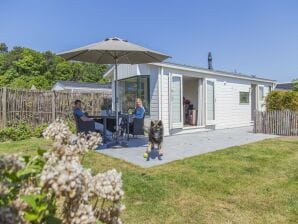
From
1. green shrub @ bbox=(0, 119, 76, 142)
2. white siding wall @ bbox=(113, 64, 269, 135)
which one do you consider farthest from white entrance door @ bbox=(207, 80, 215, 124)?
green shrub @ bbox=(0, 119, 76, 142)

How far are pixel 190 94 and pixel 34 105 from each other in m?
8.16

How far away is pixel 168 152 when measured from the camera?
8.05m

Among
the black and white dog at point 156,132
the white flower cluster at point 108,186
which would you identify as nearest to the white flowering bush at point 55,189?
the white flower cluster at point 108,186

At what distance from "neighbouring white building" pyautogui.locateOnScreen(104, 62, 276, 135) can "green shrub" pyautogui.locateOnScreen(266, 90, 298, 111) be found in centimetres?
229

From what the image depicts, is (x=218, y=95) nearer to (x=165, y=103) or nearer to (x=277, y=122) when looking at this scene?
(x=277, y=122)

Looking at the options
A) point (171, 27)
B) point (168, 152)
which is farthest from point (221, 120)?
point (171, 27)

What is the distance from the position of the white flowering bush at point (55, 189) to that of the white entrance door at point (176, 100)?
10675 millimetres

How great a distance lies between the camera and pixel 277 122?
12703mm

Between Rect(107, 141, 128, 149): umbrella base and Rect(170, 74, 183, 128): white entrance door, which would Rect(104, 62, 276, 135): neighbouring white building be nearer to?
Rect(170, 74, 183, 128): white entrance door

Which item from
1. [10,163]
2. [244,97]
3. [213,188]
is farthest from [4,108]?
[244,97]

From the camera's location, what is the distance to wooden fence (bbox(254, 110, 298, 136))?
12.4m

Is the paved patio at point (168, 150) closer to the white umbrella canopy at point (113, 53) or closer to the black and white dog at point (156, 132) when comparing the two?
the black and white dog at point (156, 132)

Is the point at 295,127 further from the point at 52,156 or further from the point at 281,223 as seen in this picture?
the point at 52,156

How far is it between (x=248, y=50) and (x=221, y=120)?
37.3ft
